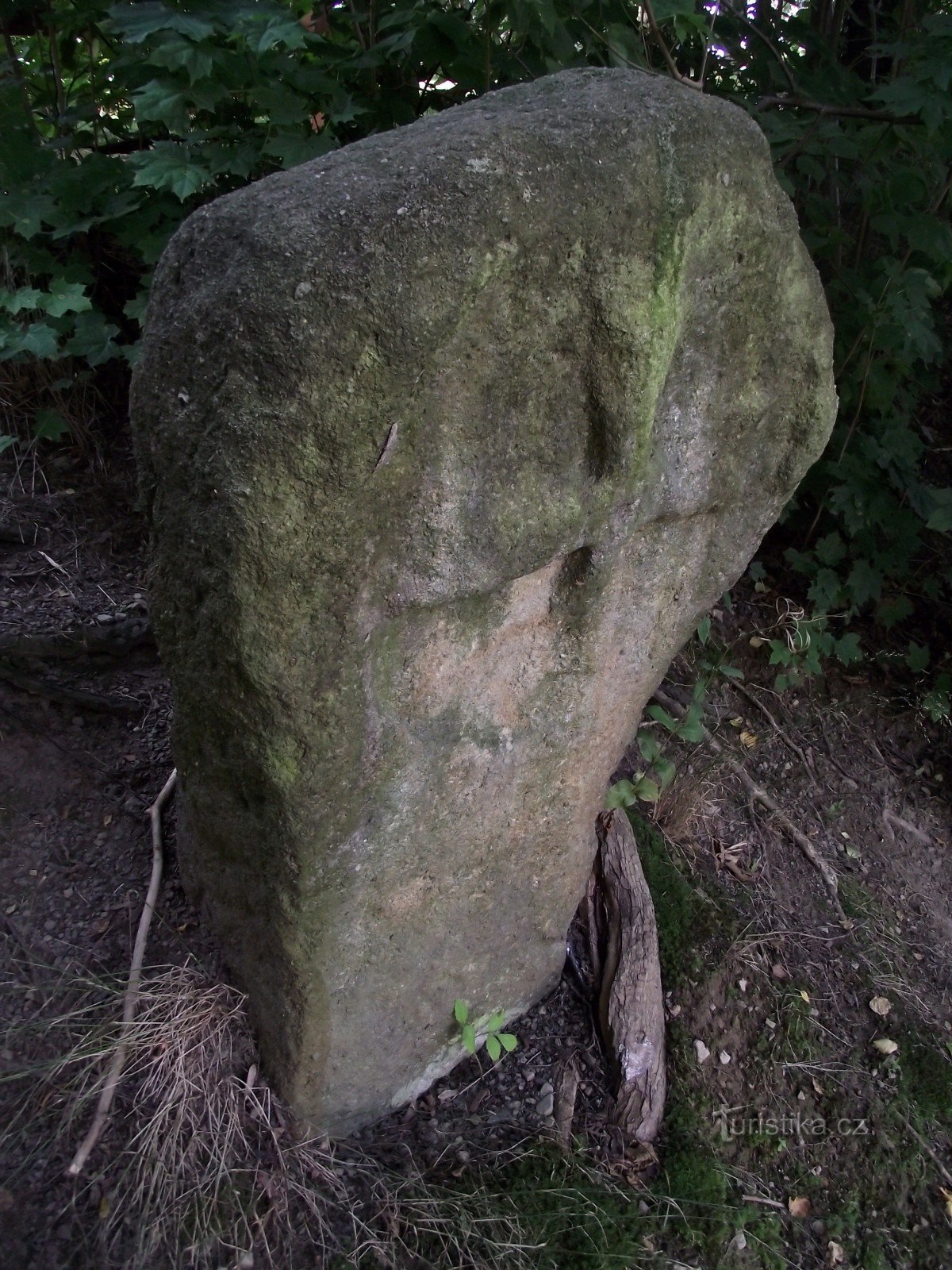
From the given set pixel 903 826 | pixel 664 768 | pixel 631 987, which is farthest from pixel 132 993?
pixel 903 826

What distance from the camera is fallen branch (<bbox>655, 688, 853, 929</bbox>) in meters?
2.37

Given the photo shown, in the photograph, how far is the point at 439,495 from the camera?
1.20 metres

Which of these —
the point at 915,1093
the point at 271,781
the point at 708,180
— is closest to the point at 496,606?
the point at 271,781

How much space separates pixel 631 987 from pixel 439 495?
1205 millimetres

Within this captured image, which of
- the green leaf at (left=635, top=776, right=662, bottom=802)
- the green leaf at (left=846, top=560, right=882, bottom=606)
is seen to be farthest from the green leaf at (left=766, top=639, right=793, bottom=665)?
the green leaf at (left=635, top=776, right=662, bottom=802)

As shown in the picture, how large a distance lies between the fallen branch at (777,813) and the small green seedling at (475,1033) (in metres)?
0.90

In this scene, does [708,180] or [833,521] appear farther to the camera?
[833,521]

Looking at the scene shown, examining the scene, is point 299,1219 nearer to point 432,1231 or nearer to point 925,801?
point 432,1231

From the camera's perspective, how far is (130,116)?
92.1 inches

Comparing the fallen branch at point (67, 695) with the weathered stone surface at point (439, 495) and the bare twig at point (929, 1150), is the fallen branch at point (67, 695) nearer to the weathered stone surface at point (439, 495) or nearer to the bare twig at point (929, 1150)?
the weathered stone surface at point (439, 495)

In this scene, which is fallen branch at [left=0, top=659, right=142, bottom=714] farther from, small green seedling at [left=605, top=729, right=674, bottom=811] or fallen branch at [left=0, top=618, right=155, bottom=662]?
small green seedling at [left=605, top=729, right=674, bottom=811]

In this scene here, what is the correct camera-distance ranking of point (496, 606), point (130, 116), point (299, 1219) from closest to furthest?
point (496, 606) → point (299, 1219) → point (130, 116)

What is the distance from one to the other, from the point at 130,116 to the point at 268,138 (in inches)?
25.9

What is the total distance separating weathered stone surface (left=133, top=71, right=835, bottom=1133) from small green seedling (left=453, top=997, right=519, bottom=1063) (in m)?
0.03
